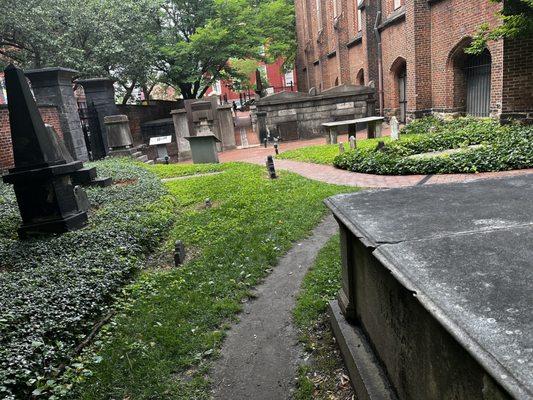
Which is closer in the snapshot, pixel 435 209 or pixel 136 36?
pixel 435 209

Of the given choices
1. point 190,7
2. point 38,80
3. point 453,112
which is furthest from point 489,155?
point 190,7

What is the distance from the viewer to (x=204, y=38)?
2148cm

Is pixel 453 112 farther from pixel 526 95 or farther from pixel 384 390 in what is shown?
pixel 384 390

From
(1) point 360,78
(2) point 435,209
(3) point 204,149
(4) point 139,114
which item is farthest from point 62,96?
(1) point 360,78

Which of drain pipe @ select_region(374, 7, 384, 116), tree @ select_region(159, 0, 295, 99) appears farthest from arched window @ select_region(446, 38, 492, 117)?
tree @ select_region(159, 0, 295, 99)

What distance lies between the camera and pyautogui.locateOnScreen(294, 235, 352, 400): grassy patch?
294cm

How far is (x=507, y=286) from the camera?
1478 mm

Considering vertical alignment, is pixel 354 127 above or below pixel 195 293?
above

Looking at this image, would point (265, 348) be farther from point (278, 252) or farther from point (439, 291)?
point (439, 291)

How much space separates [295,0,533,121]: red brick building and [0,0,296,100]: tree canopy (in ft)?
19.2

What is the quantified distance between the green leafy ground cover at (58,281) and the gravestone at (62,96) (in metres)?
5.61

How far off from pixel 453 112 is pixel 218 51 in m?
13.4

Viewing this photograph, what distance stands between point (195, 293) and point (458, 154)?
687cm

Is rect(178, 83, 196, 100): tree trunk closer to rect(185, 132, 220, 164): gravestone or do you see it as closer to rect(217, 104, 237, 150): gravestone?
rect(217, 104, 237, 150): gravestone
